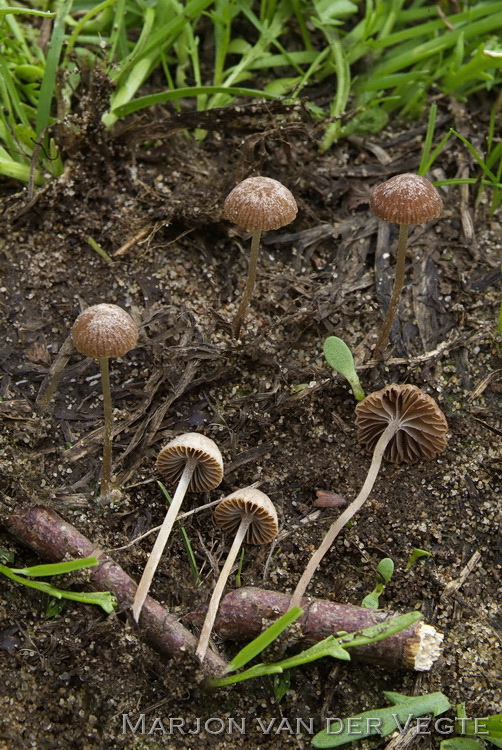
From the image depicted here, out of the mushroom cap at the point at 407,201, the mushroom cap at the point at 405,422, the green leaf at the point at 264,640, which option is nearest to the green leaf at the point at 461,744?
the green leaf at the point at 264,640

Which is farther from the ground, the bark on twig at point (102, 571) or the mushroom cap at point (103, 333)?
the mushroom cap at point (103, 333)

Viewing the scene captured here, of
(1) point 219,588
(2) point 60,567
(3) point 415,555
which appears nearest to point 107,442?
(2) point 60,567

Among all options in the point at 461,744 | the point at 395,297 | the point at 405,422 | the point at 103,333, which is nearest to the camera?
the point at 461,744

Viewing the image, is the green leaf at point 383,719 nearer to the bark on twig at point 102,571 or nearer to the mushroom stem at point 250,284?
the bark on twig at point 102,571

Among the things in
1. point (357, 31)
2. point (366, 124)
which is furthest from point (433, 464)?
point (357, 31)

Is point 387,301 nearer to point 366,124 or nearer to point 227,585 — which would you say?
point 366,124

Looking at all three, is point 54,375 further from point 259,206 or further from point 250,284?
point 259,206
